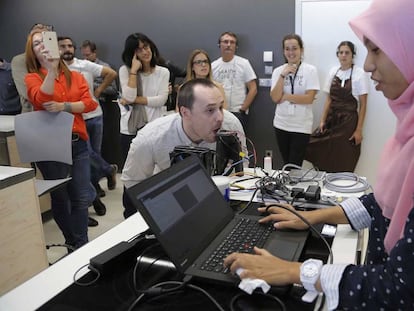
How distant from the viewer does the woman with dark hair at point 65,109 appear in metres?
2.38

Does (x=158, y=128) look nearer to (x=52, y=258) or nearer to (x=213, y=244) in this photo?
(x=213, y=244)

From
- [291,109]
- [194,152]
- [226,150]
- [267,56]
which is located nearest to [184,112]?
[226,150]

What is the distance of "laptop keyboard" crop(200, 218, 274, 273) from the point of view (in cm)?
104

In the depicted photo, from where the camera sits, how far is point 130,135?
355cm

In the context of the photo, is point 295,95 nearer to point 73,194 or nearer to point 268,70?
point 268,70

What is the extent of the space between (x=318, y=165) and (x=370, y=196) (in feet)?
8.52

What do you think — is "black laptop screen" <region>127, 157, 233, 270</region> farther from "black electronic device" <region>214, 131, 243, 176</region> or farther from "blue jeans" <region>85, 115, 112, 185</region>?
"blue jeans" <region>85, 115, 112, 185</region>

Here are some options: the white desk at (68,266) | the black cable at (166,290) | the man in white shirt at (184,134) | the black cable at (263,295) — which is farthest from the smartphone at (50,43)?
the black cable at (263,295)

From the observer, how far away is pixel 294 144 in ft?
11.6

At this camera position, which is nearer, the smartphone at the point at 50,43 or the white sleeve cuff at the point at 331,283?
the white sleeve cuff at the point at 331,283

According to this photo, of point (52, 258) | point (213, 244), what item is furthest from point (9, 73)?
point (213, 244)

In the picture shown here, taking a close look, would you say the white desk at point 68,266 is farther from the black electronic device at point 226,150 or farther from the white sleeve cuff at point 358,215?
the black electronic device at point 226,150

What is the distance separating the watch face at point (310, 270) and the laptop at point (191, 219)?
14 centimetres

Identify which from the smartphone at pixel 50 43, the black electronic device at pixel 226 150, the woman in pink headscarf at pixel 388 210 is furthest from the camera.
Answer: the smartphone at pixel 50 43
